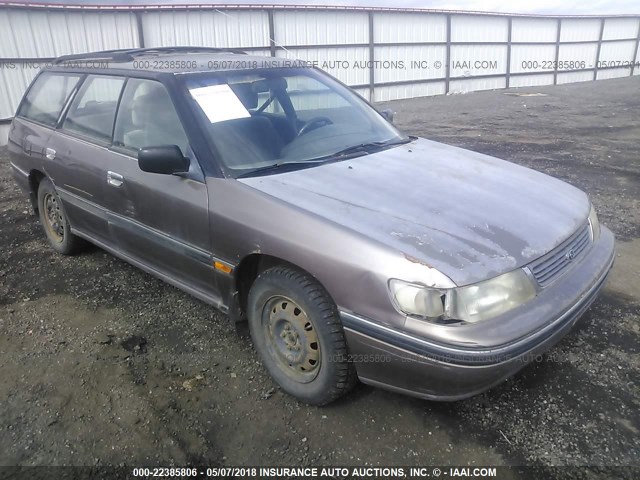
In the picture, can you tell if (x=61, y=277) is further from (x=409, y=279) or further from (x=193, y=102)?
(x=409, y=279)

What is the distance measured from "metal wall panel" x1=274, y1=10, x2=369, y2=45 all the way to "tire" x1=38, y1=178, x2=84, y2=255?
10943mm

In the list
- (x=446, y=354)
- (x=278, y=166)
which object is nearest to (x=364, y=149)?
(x=278, y=166)

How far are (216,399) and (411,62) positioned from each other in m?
16.2

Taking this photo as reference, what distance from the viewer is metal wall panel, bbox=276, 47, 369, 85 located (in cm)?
1478

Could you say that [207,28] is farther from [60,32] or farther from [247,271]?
[247,271]

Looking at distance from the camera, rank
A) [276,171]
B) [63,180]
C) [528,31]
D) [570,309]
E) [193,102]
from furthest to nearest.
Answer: [528,31] → [63,180] → [193,102] → [276,171] → [570,309]

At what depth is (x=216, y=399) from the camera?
2.61 meters

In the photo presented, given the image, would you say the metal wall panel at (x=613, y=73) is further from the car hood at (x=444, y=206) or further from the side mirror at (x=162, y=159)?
the side mirror at (x=162, y=159)

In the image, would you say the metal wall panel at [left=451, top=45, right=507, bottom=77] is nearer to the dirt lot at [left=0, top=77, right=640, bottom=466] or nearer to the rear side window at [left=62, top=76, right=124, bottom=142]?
the dirt lot at [left=0, top=77, right=640, bottom=466]

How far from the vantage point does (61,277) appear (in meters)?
4.03

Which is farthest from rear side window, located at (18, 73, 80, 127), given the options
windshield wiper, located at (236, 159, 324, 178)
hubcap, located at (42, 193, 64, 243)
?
windshield wiper, located at (236, 159, 324, 178)

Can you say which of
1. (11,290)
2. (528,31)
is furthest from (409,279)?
(528,31)

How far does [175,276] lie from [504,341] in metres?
1.95

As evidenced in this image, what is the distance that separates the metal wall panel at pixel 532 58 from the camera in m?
19.7
